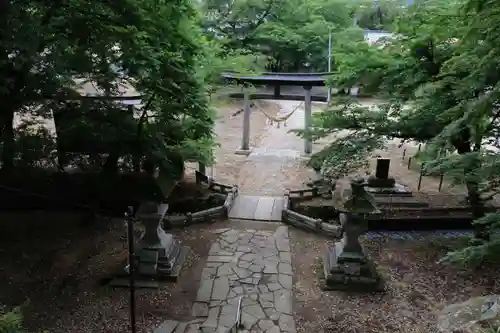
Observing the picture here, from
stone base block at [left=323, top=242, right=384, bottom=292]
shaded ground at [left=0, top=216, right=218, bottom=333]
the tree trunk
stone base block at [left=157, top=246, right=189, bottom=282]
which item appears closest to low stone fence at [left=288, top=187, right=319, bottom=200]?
shaded ground at [left=0, top=216, right=218, bottom=333]

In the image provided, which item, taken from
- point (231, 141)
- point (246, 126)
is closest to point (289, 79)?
point (246, 126)

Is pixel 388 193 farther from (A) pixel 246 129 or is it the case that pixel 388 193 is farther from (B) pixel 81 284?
(B) pixel 81 284

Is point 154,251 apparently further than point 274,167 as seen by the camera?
No

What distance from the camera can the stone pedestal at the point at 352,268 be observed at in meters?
8.20

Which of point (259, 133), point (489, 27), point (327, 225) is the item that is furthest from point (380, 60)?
point (259, 133)

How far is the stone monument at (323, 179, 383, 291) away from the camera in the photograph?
795 cm

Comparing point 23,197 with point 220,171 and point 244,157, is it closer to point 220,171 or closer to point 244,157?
point 220,171

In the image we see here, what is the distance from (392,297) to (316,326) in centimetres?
169

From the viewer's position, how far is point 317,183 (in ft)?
42.5

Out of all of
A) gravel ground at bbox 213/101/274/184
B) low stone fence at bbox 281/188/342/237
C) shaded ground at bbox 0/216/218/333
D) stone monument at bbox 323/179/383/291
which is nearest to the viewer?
shaded ground at bbox 0/216/218/333

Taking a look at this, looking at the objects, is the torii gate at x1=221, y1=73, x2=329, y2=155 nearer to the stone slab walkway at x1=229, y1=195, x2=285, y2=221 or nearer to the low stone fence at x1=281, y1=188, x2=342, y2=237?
the stone slab walkway at x1=229, y1=195, x2=285, y2=221

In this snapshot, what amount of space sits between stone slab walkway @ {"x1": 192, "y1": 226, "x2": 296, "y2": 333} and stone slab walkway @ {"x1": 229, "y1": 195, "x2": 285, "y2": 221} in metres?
0.86

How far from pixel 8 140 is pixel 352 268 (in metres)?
7.23

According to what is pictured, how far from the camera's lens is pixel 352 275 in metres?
8.28
